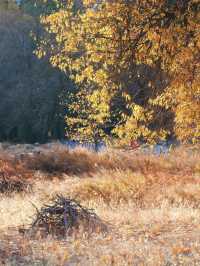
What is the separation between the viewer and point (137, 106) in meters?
8.50

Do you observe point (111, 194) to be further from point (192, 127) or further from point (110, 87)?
point (110, 87)

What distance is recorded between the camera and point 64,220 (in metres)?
7.54

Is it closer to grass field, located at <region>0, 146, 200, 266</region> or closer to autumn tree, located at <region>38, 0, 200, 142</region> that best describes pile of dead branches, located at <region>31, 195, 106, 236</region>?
grass field, located at <region>0, 146, 200, 266</region>

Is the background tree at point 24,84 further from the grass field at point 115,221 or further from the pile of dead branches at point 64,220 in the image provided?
the pile of dead branches at point 64,220

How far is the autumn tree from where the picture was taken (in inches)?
261

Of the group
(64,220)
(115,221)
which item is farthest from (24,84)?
(64,220)

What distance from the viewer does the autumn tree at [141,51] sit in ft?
21.7

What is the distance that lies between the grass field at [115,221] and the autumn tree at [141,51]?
61.5 inches

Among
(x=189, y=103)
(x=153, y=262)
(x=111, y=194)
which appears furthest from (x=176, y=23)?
(x=111, y=194)

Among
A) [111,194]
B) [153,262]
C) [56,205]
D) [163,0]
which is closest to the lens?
[153,262]

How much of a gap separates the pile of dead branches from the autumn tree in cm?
166

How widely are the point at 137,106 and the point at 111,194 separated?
13.8ft

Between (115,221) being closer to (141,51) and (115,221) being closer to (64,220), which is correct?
(64,220)

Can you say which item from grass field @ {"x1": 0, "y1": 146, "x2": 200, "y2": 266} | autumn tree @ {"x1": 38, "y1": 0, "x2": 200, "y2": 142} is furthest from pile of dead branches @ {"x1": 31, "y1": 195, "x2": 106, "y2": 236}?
autumn tree @ {"x1": 38, "y1": 0, "x2": 200, "y2": 142}
